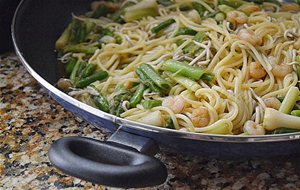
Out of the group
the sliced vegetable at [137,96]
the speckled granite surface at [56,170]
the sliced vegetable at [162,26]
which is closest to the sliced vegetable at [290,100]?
the speckled granite surface at [56,170]

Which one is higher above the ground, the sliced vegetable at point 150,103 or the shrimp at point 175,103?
the shrimp at point 175,103

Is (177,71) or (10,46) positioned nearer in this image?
(177,71)

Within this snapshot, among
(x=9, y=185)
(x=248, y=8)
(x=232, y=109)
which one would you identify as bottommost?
(x=9, y=185)

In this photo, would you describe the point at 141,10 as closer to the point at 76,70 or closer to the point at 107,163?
the point at 76,70

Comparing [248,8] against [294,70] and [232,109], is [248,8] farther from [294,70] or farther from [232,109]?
[232,109]

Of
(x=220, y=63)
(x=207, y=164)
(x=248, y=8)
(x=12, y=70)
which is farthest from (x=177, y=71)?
(x=12, y=70)

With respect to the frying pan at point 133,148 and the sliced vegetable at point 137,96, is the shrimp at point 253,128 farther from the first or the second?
the sliced vegetable at point 137,96

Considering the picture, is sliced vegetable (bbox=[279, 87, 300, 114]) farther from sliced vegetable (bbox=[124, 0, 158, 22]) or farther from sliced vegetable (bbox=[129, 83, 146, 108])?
sliced vegetable (bbox=[124, 0, 158, 22])

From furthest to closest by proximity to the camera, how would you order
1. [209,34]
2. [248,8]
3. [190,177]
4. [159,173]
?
[248,8] < [209,34] < [190,177] < [159,173]
